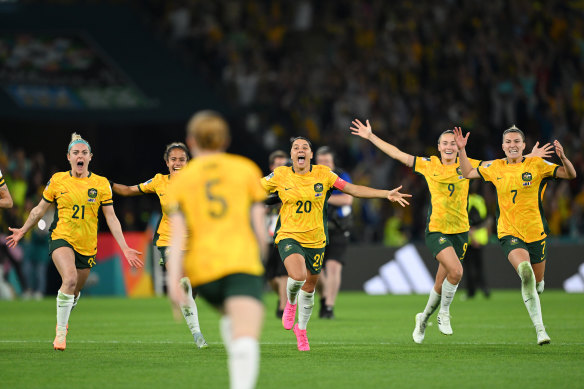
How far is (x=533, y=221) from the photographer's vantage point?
41.4 feet

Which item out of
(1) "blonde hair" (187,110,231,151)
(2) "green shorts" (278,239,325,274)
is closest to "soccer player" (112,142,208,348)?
(2) "green shorts" (278,239,325,274)

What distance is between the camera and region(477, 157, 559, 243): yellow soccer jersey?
12609mm

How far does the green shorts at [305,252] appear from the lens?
12617 millimetres

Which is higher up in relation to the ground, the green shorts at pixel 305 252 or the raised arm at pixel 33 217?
the raised arm at pixel 33 217

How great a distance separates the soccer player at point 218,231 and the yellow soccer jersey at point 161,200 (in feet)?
19.1

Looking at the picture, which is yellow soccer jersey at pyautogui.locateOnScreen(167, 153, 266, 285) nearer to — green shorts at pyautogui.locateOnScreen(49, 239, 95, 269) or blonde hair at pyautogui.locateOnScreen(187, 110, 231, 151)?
blonde hair at pyautogui.locateOnScreen(187, 110, 231, 151)

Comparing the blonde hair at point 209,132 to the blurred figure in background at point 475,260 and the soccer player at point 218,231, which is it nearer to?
the soccer player at point 218,231

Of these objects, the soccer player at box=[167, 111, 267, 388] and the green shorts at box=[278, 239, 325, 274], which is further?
the green shorts at box=[278, 239, 325, 274]

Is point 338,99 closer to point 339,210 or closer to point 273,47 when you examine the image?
point 273,47

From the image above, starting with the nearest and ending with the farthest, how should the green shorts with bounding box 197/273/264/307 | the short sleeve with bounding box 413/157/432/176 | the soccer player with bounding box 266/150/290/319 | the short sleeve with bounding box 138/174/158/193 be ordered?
the green shorts with bounding box 197/273/264/307 → the short sleeve with bounding box 138/174/158/193 → the short sleeve with bounding box 413/157/432/176 → the soccer player with bounding box 266/150/290/319

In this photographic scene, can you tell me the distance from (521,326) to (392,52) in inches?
699

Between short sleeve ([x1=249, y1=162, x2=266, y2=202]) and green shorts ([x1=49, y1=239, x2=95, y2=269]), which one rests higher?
short sleeve ([x1=249, y1=162, x2=266, y2=202])

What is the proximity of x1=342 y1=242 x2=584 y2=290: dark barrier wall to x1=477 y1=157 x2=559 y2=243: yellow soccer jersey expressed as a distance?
13.3 m

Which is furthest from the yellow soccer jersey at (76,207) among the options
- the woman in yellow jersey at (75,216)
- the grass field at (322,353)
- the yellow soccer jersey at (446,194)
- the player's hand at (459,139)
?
the player's hand at (459,139)
